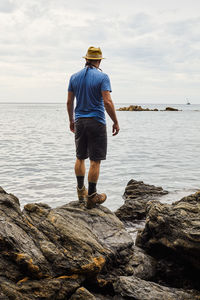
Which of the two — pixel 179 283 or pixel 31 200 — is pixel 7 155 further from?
pixel 179 283

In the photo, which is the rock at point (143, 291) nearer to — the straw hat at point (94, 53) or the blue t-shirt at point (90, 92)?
the blue t-shirt at point (90, 92)

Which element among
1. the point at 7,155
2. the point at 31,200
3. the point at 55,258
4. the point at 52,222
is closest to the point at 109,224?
the point at 52,222

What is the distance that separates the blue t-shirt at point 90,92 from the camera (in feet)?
20.7

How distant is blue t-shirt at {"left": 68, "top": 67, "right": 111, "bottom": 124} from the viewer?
6.30 meters

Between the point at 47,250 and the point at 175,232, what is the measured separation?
8.28 feet

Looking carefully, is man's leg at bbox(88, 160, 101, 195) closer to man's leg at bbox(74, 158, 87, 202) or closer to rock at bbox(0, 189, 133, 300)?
man's leg at bbox(74, 158, 87, 202)

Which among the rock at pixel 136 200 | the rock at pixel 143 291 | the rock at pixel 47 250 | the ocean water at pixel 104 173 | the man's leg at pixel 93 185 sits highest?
the man's leg at pixel 93 185

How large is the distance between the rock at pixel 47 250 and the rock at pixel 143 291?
0.41m

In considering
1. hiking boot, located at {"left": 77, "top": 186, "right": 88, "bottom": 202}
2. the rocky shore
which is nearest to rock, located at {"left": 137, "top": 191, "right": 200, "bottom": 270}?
the rocky shore

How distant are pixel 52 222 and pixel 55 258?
0.79 meters

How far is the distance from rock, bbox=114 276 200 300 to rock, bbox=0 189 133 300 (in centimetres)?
41

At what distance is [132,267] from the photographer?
5.67m

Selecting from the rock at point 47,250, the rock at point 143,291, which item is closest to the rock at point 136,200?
the rock at point 47,250

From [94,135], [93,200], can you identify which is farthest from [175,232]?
[94,135]
